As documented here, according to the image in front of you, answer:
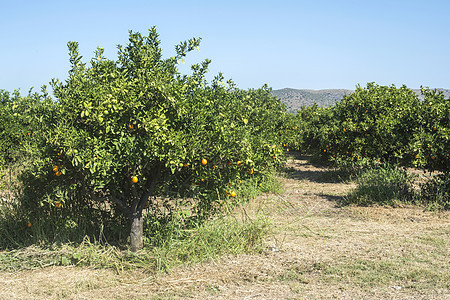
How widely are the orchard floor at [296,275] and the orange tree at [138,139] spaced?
92 cm

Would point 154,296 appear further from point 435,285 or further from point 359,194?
point 359,194

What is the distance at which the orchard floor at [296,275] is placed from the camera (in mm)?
4430

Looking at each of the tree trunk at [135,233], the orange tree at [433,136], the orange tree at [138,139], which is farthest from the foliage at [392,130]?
the tree trunk at [135,233]

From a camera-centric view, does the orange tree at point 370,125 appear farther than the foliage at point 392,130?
Yes

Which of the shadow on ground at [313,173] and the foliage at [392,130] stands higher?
the foliage at [392,130]

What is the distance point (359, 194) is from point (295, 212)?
71.1 inches

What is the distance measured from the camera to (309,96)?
313ft

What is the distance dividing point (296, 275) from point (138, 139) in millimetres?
2425

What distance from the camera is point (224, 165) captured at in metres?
5.41

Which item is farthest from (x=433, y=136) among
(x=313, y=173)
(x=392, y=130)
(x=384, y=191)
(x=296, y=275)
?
(x=313, y=173)

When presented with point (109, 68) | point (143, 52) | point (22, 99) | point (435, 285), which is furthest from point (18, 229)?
point (435, 285)

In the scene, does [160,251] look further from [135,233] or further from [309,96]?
[309,96]

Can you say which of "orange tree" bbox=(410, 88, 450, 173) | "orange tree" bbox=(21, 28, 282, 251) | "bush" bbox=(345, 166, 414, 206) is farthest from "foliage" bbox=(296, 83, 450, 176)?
"orange tree" bbox=(21, 28, 282, 251)

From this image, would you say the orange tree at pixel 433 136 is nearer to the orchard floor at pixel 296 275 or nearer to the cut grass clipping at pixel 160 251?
the orchard floor at pixel 296 275
